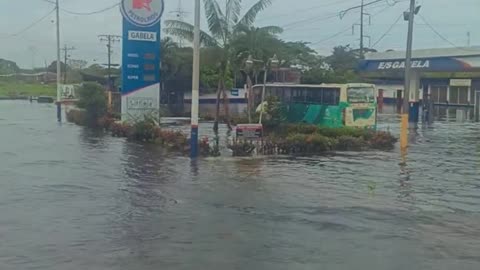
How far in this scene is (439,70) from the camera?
40.5 meters

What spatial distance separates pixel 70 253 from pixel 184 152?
41.5 feet

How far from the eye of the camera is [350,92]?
2883cm

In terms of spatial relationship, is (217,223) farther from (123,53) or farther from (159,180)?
(123,53)

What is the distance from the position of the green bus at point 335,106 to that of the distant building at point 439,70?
10928mm

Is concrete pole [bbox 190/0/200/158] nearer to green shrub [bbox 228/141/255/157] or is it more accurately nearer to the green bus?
green shrub [bbox 228/141/255/157]

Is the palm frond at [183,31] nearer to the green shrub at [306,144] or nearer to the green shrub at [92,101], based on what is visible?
the green shrub at [92,101]

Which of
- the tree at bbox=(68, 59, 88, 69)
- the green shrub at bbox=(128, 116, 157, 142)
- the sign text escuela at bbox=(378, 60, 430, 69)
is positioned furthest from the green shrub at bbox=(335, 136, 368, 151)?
the tree at bbox=(68, 59, 88, 69)

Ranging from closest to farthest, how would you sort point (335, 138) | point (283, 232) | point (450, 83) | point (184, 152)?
point (283, 232) < point (184, 152) < point (335, 138) < point (450, 83)

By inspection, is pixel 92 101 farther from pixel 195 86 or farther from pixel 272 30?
pixel 195 86

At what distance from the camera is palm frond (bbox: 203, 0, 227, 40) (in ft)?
98.6

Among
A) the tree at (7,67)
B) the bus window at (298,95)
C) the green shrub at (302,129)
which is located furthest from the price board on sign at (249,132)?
the tree at (7,67)

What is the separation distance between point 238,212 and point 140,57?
1831 cm

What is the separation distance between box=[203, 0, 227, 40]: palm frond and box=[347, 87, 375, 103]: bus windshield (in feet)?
20.7

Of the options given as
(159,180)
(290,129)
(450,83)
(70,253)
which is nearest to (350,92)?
(290,129)
